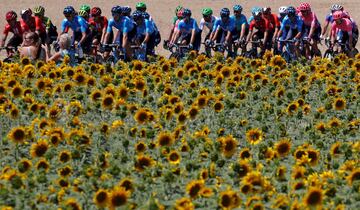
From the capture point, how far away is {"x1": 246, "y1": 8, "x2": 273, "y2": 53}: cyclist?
23.2m

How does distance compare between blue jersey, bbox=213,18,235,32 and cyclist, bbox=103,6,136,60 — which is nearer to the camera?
cyclist, bbox=103,6,136,60

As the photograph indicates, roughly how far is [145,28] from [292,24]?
3142 mm

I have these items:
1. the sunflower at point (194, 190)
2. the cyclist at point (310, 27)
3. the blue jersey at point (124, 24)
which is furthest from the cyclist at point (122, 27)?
the sunflower at point (194, 190)

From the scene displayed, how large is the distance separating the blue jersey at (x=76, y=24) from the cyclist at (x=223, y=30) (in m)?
3.00

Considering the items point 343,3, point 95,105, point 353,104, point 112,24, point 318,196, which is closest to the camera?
point 318,196

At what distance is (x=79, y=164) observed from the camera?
9984 millimetres

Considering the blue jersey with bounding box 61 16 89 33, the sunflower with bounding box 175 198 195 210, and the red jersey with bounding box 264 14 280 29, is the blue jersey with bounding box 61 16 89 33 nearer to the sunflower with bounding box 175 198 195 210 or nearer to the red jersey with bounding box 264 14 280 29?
the red jersey with bounding box 264 14 280 29

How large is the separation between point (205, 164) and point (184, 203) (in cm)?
207

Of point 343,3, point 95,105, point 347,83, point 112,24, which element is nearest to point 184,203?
point 95,105

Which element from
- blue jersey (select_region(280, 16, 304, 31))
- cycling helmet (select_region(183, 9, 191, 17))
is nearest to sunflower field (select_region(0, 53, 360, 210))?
blue jersey (select_region(280, 16, 304, 31))

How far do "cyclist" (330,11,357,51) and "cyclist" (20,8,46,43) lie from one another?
19.1ft

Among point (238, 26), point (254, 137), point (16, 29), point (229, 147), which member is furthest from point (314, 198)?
point (238, 26)

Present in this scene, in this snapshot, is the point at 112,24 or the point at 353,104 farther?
the point at 112,24

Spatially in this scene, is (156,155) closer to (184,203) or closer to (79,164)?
(79,164)
